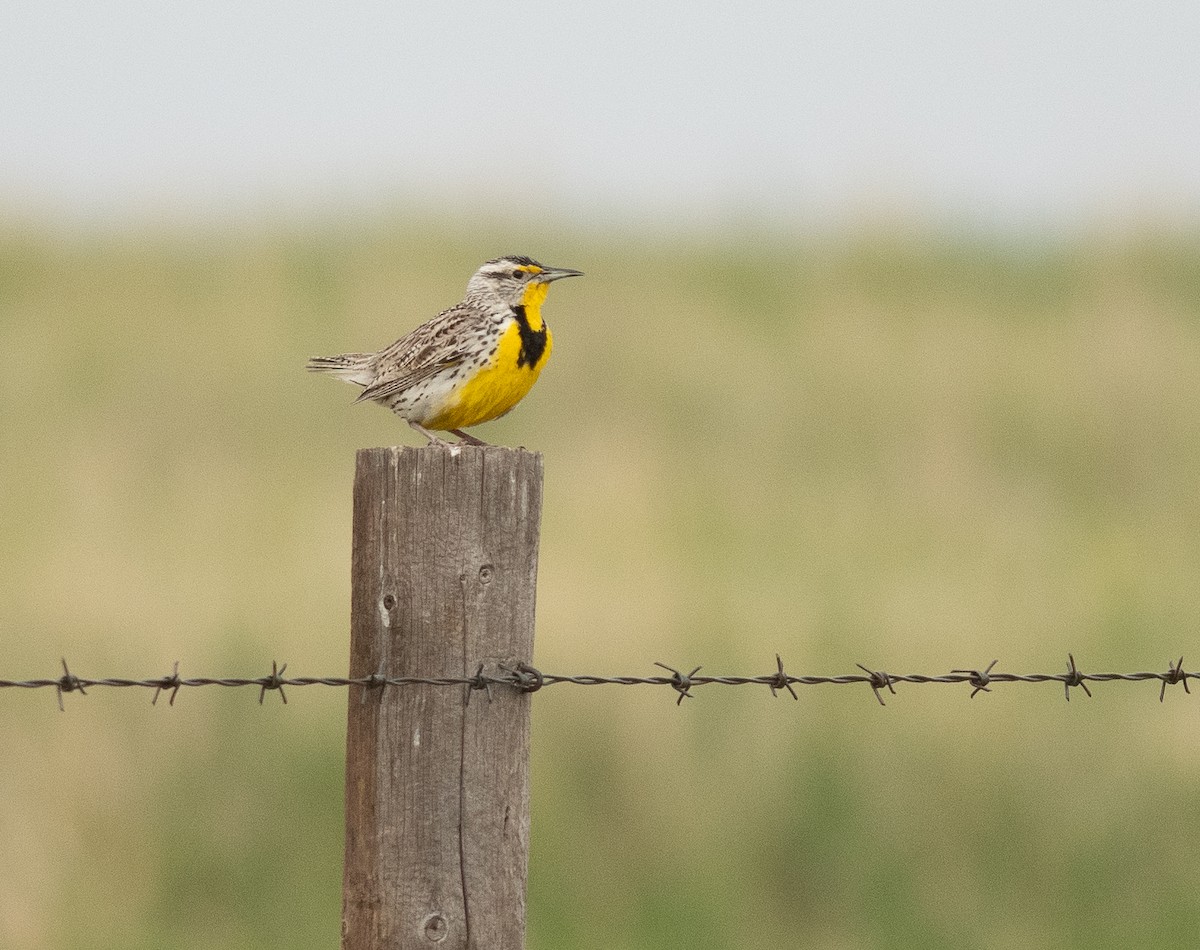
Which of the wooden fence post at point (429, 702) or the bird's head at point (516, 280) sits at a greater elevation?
the bird's head at point (516, 280)

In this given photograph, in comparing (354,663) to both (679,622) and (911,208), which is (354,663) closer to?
(679,622)

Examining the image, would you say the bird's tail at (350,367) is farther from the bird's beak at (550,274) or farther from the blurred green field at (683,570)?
the blurred green field at (683,570)

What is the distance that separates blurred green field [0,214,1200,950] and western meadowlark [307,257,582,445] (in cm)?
279

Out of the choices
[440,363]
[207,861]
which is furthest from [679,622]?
[440,363]

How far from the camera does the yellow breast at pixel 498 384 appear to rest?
543 cm

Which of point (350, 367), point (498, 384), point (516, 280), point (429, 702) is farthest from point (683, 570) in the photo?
point (429, 702)

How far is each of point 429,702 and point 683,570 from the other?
7.89 metres

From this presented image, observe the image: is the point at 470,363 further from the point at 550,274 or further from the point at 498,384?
the point at 550,274

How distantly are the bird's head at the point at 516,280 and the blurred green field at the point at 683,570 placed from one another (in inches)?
102

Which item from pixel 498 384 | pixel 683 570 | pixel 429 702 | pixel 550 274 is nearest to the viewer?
pixel 429 702

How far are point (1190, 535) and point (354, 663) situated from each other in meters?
11.2

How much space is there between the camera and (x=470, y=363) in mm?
5457

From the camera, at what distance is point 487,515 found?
12.0ft

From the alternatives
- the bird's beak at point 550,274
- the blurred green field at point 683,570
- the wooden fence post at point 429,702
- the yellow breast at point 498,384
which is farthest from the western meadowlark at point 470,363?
the blurred green field at point 683,570
